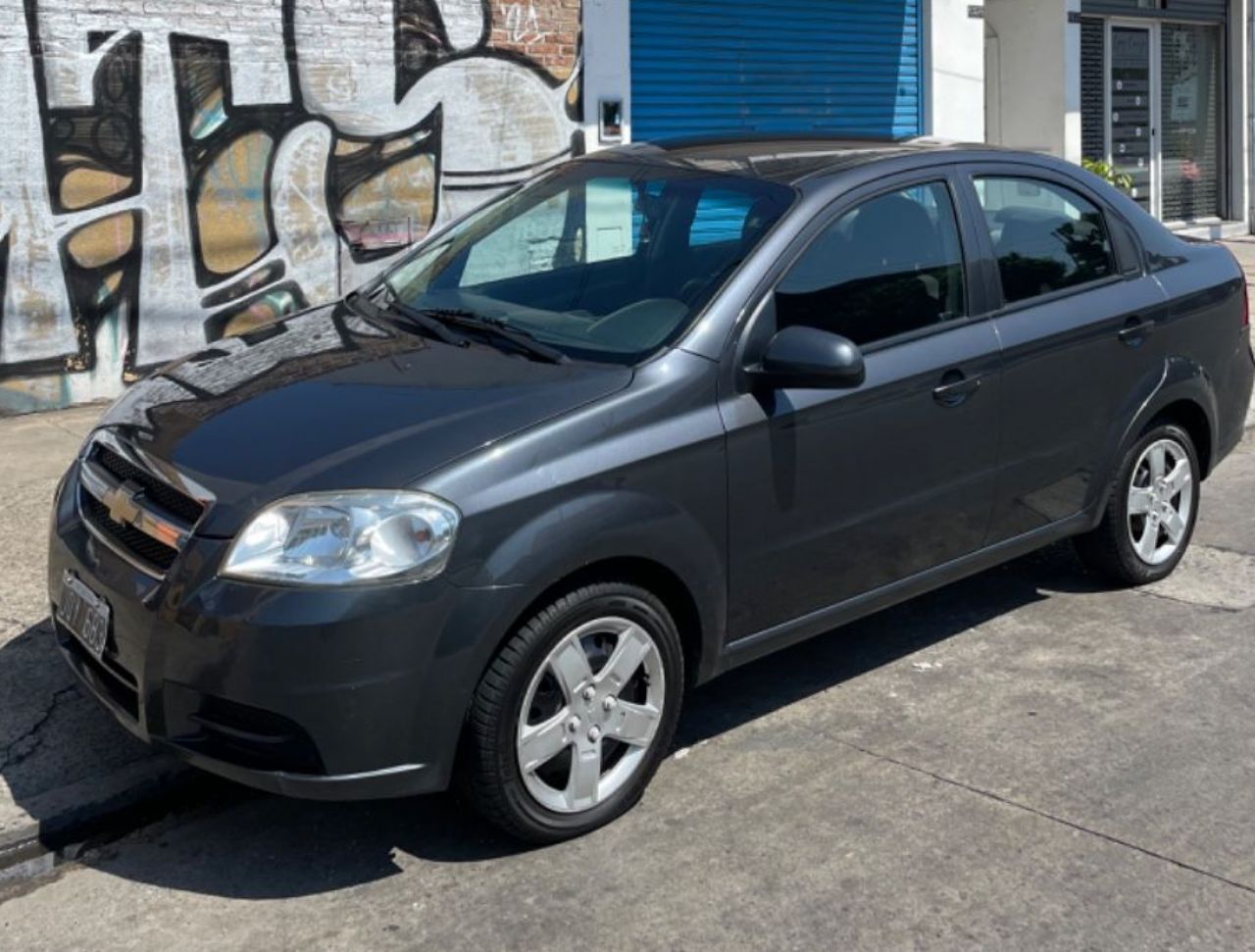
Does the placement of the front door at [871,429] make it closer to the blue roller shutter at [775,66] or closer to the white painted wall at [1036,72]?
the blue roller shutter at [775,66]

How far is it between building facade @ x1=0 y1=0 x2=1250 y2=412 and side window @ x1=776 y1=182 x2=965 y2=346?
3.83 metres

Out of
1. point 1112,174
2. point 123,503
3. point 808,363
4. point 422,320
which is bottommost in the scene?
point 123,503

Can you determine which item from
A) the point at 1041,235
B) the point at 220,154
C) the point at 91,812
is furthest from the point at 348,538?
the point at 220,154

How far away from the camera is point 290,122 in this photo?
931 centimetres

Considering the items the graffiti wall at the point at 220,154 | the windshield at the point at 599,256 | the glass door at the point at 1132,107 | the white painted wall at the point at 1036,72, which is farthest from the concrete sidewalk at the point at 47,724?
the glass door at the point at 1132,107

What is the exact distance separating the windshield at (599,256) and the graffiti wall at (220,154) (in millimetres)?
4068

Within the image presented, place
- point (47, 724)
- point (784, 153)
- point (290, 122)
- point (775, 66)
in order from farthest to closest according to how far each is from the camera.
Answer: point (775, 66) < point (290, 122) < point (784, 153) < point (47, 724)

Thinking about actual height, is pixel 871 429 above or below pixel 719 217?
below

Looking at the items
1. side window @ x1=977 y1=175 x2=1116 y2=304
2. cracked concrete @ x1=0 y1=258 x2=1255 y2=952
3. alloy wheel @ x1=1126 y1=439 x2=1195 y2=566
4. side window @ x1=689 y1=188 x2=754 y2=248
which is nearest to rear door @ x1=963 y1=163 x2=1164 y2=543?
side window @ x1=977 y1=175 x2=1116 y2=304

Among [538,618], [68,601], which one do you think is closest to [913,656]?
[538,618]

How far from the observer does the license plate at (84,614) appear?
394cm

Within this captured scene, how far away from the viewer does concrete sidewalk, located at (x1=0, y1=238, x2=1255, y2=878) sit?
4145mm

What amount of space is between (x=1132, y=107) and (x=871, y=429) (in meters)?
14.2

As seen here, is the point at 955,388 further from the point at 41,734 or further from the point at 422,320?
the point at 41,734
